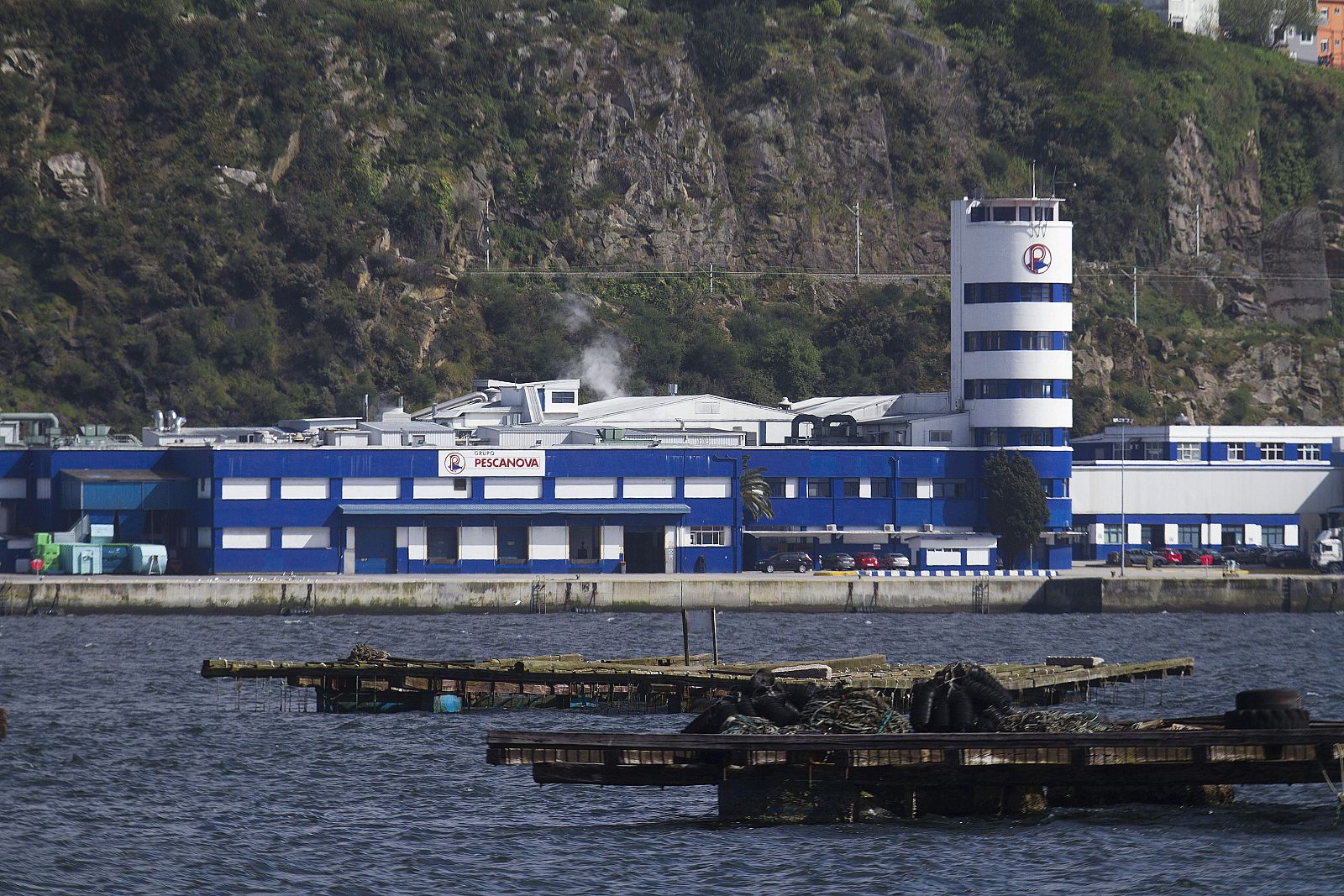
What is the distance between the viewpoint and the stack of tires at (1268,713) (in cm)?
3170

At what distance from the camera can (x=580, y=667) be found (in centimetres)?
4925

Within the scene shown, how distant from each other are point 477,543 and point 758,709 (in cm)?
6102

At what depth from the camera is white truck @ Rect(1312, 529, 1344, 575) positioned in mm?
100000

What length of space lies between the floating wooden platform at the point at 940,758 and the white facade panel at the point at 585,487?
205ft

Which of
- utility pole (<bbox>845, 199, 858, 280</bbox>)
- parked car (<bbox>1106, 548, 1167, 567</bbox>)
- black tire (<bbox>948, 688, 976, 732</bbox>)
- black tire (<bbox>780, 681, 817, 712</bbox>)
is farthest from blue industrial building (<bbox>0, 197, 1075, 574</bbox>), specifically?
black tire (<bbox>948, 688, 976, 732</bbox>)

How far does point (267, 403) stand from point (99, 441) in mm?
30741

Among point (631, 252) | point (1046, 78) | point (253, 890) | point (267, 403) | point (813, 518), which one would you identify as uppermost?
point (1046, 78)

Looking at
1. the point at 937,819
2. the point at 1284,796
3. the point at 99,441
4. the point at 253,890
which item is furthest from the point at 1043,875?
the point at 99,441

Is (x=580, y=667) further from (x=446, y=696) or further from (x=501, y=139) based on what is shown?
(x=501, y=139)

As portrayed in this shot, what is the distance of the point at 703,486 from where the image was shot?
315ft

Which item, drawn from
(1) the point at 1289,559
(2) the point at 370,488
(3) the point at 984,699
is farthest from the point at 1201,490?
(3) the point at 984,699

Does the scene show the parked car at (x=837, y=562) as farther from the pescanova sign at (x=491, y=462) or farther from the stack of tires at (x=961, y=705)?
the stack of tires at (x=961, y=705)

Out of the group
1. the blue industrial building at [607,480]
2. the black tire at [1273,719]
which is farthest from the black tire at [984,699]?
the blue industrial building at [607,480]

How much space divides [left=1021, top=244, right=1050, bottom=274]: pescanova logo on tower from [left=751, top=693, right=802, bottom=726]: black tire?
6986cm
